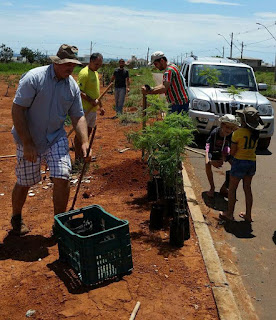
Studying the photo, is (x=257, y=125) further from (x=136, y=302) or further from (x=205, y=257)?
(x=136, y=302)

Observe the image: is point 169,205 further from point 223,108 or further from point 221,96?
point 221,96

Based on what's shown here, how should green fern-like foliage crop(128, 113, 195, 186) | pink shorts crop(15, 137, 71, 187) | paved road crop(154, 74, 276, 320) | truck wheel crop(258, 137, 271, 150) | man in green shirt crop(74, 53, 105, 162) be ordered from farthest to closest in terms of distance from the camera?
1. truck wheel crop(258, 137, 271, 150)
2. man in green shirt crop(74, 53, 105, 162)
3. green fern-like foliage crop(128, 113, 195, 186)
4. pink shorts crop(15, 137, 71, 187)
5. paved road crop(154, 74, 276, 320)

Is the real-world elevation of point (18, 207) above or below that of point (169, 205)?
above

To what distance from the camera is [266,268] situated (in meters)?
4.61

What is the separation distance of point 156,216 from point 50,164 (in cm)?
148

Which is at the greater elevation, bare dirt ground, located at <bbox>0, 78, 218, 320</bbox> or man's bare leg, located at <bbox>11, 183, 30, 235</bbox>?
man's bare leg, located at <bbox>11, 183, 30, 235</bbox>

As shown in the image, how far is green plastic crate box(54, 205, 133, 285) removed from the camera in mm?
3654

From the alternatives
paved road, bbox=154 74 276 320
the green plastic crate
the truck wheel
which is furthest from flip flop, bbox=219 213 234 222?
the truck wheel

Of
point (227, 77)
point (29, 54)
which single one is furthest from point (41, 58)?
point (227, 77)

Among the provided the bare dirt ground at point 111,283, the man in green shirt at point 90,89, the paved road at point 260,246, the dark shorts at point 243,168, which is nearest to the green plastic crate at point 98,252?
the bare dirt ground at point 111,283

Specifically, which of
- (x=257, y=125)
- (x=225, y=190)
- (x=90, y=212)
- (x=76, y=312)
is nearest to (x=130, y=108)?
(x=225, y=190)

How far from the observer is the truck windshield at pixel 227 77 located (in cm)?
1058

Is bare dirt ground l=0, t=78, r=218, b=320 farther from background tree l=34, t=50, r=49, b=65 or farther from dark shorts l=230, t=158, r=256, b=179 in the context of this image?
background tree l=34, t=50, r=49, b=65

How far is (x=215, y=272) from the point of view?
426 cm
